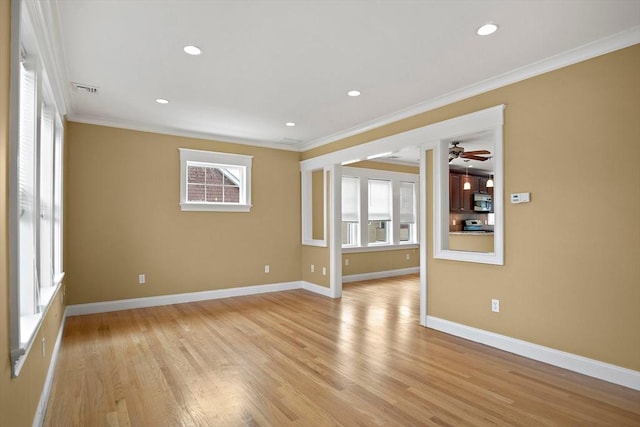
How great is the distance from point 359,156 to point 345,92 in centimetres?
155

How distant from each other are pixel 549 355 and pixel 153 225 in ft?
17.1

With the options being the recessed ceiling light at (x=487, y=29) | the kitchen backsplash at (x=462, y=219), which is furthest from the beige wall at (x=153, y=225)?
the kitchen backsplash at (x=462, y=219)

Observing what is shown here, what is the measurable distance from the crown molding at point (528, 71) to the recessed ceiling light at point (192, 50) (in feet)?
8.59

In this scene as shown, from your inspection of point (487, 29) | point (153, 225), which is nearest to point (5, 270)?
point (487, 29)

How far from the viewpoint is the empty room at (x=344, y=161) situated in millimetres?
2305

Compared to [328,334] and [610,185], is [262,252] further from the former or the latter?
[610,185]

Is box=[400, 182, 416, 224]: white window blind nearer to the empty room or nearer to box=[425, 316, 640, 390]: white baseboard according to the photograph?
the empty room

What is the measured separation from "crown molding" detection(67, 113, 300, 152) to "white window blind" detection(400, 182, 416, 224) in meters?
3.11

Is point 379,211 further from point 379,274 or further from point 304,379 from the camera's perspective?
point 304,379

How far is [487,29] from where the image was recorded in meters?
2.61

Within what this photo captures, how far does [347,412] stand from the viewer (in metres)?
2.34

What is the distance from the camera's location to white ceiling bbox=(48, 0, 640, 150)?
238cm

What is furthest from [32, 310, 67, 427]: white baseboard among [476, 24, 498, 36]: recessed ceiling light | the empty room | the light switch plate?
the light switch plate

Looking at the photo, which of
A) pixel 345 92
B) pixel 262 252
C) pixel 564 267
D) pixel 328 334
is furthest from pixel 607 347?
pixel 262 252
